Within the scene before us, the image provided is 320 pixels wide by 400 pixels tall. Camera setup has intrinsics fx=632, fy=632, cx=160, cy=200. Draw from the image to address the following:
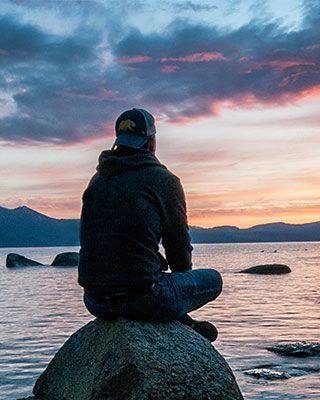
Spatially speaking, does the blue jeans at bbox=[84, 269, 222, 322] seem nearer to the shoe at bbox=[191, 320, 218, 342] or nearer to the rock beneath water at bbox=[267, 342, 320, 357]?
the shoe at bbox=[191, 320, 218, 342]

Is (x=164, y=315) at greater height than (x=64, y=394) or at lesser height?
greater

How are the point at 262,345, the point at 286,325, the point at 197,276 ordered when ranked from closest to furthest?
the point at 197,276, the point at 262,345, the point at 286,325

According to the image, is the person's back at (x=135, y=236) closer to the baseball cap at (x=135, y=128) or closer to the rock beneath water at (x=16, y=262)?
the baseball cap at (x=135, y=128)

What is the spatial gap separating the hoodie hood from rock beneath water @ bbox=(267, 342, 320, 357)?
8.83 meters

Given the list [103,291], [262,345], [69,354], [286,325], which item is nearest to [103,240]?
[103,291]

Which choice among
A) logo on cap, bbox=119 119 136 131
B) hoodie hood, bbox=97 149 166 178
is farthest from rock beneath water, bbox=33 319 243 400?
logo on cap, bbox=119 119 136 131

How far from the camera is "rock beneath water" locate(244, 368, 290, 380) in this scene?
12.1m

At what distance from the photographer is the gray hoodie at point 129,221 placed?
21.7 feet

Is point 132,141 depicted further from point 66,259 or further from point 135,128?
point 66,259

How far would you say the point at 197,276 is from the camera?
7.14m

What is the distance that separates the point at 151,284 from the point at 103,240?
27.2 inches

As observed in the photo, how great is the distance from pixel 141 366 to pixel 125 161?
217 centimetres

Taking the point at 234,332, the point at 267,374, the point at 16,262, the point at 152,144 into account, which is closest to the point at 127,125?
the point at 152,144

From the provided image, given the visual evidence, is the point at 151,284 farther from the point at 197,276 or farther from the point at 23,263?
the point at 23,263
